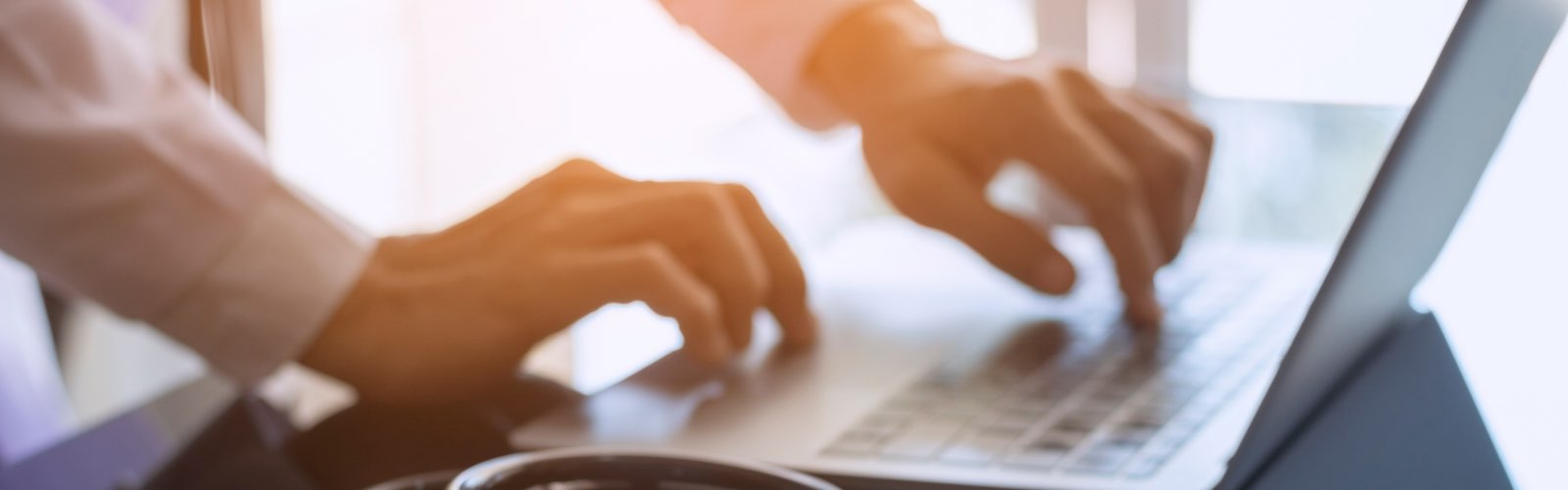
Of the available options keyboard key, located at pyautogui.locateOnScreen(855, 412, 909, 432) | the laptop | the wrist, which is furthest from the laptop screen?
the wrist

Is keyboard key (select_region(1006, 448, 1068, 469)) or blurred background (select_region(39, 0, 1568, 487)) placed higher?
blurred background (select_region(39, 0, 1568, 487))

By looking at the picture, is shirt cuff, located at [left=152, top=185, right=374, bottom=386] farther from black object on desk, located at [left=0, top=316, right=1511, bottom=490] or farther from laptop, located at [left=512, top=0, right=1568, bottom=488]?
laptop, located at [left=512, top=0, right=1568, bottom=488]

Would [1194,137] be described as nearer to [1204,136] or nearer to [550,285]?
[1204,136]

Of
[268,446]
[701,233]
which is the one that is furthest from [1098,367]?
[268,446]

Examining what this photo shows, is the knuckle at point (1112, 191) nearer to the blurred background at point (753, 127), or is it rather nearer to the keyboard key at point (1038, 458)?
the blurred background at point (753, 127)

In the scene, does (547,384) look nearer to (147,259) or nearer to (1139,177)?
(147,259)

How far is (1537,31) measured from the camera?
24 cm

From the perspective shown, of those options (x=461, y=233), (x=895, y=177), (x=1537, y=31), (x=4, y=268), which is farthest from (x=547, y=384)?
(x=4, y=268)

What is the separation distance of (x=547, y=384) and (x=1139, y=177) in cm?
29

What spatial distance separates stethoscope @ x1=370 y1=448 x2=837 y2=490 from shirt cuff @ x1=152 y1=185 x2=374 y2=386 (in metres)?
0.27

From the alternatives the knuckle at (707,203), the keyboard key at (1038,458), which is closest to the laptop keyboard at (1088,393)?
the keyboard key at (1038,458)

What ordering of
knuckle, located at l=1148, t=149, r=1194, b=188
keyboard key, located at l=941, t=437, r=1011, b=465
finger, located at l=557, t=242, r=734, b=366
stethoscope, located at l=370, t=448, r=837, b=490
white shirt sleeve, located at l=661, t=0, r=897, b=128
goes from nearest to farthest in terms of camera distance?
stethoscope, located at l=370, t=448, r=837, b=490
keyboard key, located at l=941, t=437, r=1011, b=465
finger, located at l=557, t=242, r=734, b=366
knuckle, located at l=1148, t=149, r=1194, b=188
white shirt sleeve, located at l=661, t=0, r=897, b=128

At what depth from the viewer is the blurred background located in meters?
0.31

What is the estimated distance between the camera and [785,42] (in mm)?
758
